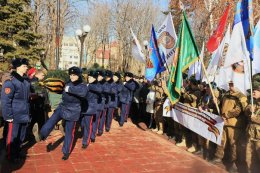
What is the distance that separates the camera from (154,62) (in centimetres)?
898

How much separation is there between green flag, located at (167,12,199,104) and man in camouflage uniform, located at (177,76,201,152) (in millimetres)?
961

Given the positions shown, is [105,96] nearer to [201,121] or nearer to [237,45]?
[201,121]

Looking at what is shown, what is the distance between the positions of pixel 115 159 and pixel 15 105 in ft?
7.69

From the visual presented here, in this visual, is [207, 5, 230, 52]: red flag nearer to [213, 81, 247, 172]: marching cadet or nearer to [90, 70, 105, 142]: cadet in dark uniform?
[213, 81, 247, 172]: marching cadet

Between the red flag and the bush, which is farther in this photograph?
the bush

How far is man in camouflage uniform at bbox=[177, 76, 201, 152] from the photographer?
7.69 meters

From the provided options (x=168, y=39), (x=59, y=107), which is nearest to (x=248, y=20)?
(x=168, y=39)

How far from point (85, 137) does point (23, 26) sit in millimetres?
14929

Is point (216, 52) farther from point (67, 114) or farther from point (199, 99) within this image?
point (67, 114)

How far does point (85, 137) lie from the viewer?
24.1 feet

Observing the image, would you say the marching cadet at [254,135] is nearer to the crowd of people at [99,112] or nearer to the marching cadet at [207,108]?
the crowd of people at [99,112]

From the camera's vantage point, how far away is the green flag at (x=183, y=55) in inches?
256

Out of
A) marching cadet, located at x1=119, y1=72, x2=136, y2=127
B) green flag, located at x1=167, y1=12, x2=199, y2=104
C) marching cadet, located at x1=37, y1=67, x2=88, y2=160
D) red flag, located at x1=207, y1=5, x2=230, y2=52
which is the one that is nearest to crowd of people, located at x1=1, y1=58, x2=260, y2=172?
marching cadet, located at x1=37, y1=67, x2=88, y2=160

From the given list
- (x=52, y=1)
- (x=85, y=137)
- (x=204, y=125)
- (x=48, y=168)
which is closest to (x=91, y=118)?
(x=85, y=137)
